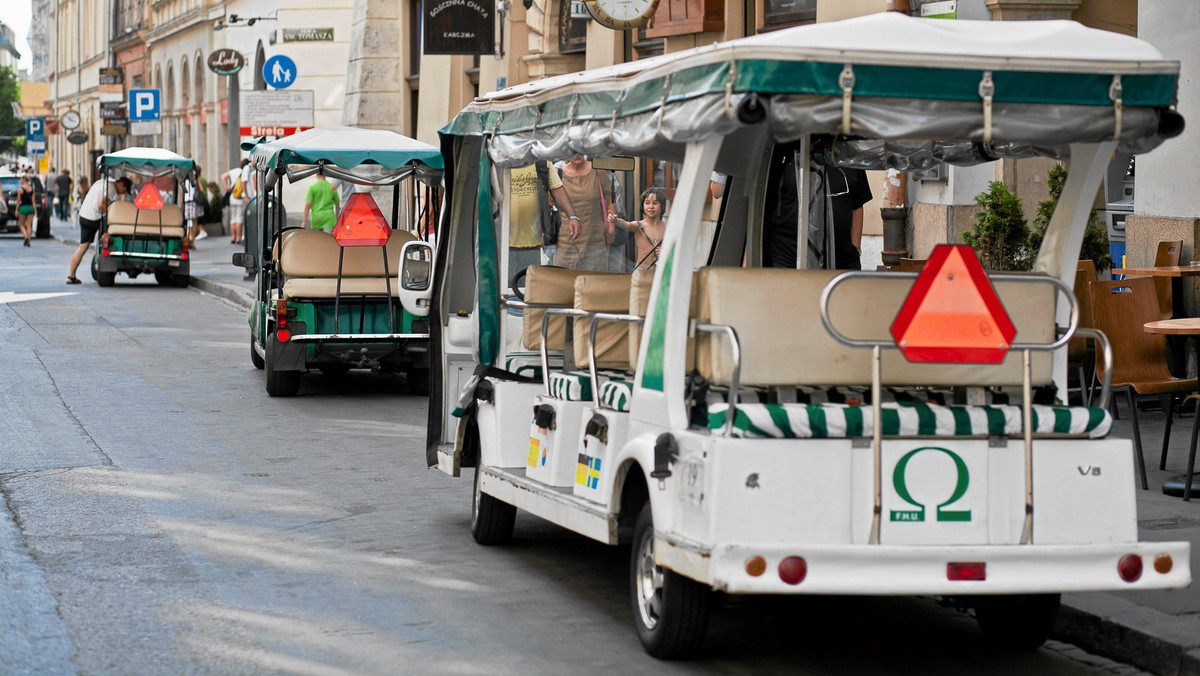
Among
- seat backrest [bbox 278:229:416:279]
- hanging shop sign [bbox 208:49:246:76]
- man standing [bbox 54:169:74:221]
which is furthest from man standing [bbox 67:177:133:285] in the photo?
man standing [bbox 54:169:74:221]

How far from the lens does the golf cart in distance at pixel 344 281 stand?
15.3 m

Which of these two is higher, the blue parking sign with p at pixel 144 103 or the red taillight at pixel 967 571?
the blue parking sign with p at pixel 144 103

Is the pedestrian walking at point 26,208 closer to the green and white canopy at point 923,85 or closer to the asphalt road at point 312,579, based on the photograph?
the asphalt road at point 312,579

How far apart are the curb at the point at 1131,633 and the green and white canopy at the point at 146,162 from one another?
24805mm

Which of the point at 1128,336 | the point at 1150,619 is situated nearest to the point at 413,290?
the point at 1128,336

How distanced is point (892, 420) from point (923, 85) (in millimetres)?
1149

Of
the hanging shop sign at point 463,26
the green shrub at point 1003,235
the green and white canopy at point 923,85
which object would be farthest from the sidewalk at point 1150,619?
the hanging shop sign at point 463,26

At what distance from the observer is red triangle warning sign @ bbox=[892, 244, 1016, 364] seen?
20.3 feet

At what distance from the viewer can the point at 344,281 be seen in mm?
15484

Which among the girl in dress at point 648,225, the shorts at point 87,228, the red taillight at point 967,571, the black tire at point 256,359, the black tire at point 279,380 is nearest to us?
the red taillight at point 967,571

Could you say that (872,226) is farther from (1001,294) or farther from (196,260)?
(196,260)

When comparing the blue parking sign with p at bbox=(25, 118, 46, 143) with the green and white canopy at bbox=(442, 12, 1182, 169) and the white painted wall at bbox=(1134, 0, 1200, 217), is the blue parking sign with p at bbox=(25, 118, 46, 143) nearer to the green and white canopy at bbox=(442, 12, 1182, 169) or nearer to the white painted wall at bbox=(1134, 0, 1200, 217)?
the white painted wall at bbox=(1134, 0, 1200, 217)

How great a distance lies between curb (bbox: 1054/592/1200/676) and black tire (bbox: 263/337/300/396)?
925cm

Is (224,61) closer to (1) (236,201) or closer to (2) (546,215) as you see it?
(1) (236,201)
